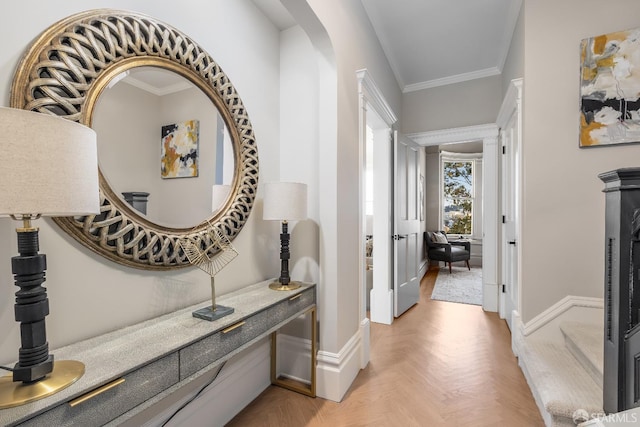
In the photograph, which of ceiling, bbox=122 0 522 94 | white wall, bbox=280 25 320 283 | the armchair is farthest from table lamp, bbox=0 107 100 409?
the armchair

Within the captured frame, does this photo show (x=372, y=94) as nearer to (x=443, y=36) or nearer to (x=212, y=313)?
(x=443, y=36)

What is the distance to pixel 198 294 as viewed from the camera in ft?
5.62

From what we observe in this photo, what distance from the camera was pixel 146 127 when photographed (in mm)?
1506

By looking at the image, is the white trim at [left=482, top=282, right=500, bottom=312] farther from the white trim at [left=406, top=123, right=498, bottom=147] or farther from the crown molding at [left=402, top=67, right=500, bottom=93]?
the crown molding at [left=402, top=67, right=500, bottom=93]

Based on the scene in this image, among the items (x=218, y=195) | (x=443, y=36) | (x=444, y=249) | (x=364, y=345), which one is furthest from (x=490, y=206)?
(x=218, y=195)

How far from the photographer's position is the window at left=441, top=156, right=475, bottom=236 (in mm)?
7773

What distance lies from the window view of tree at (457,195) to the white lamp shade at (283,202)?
6771mm

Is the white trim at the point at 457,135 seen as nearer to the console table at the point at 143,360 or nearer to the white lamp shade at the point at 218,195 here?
the white lamp shade at the point at 218,195

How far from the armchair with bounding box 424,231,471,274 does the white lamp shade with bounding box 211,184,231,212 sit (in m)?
5.46

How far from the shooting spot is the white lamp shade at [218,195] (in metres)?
1.83

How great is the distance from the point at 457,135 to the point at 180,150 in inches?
142

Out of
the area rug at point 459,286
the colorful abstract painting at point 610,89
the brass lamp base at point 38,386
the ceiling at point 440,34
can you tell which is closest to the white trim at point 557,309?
the colorful abstract painting at point 610,89

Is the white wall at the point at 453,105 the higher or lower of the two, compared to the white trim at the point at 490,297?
higher

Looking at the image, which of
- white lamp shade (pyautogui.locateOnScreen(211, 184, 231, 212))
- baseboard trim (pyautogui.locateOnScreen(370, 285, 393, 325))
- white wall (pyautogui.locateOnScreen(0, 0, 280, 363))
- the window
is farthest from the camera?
the window
